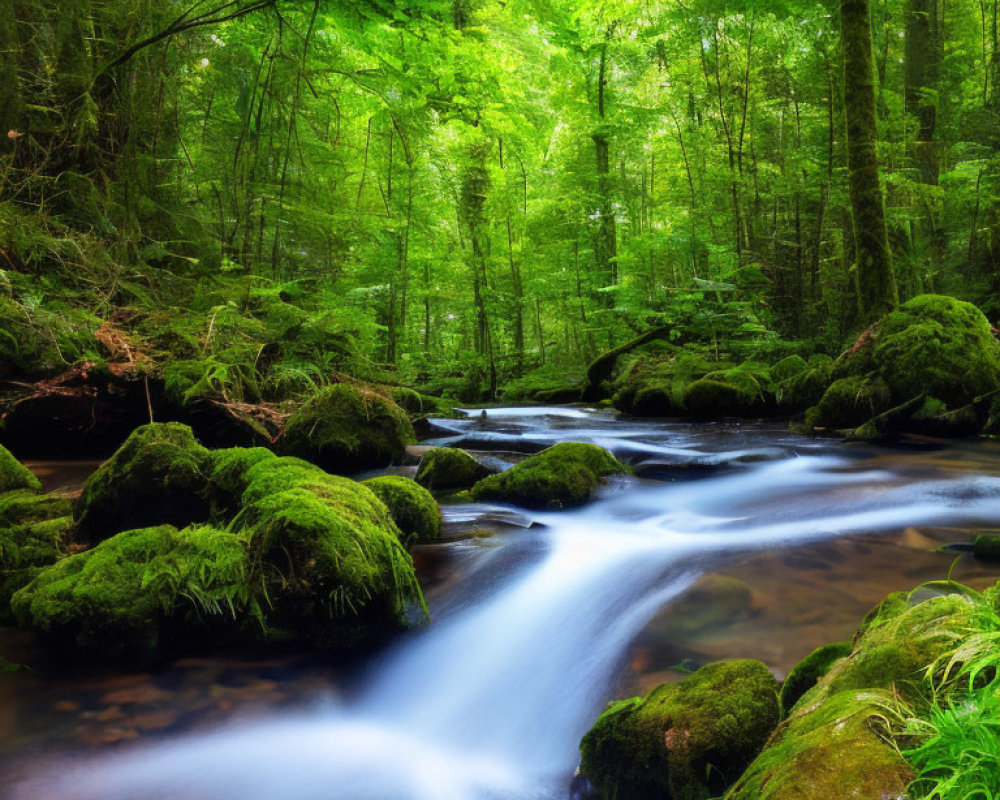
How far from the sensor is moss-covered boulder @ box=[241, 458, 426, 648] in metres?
3.04

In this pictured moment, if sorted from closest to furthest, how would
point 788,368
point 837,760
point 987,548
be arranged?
point 837,760, point 987,548, point 788,368

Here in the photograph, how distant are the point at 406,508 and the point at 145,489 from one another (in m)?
1.74

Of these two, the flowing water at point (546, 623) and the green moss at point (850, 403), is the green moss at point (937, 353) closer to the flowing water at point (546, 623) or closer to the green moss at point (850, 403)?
the green moss at point (850, 403)

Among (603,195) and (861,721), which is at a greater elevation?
(603,195)

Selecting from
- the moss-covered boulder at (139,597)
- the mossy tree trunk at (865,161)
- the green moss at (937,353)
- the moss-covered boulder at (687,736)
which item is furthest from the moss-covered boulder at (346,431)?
the mossy tree trunk at (865,161)

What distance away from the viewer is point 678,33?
43.6 feet

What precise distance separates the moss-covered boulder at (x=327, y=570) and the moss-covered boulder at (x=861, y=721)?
2127 mm

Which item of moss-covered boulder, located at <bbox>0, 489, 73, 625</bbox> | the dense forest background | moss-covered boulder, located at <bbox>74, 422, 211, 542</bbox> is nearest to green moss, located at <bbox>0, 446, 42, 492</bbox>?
moss-covered boulder, located at <bbox>0, 489, 73, 625</bbox>

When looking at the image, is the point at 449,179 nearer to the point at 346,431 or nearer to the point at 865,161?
the point at 865,161

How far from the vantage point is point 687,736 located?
1.91 metres

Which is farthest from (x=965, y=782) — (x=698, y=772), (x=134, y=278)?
(x=134, y=278)

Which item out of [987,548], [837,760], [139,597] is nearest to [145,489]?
[139,597]

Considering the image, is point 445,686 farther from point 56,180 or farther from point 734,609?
point 56,180

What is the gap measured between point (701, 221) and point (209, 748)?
47.8 ft
